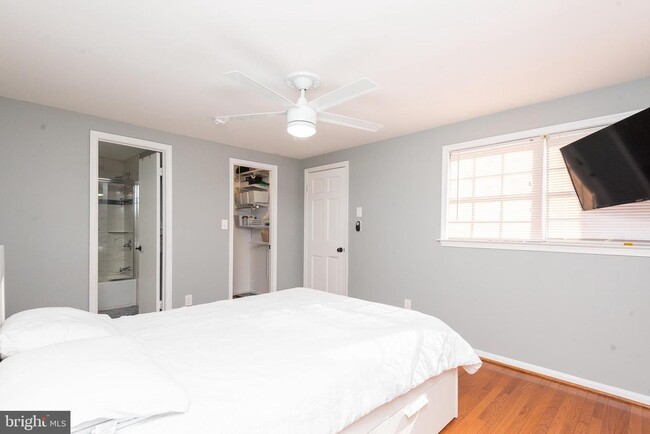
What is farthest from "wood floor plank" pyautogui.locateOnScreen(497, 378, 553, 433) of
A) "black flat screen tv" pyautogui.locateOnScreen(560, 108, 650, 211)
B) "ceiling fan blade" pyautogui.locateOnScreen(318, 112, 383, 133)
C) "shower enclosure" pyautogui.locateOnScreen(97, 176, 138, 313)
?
"shower enclosure" pyautogui.locateOnScreen(97, 176, 138, 313)

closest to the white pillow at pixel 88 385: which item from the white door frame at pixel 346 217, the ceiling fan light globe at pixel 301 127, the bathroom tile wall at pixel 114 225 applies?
the ceiling fan light globe at pixel 301 127

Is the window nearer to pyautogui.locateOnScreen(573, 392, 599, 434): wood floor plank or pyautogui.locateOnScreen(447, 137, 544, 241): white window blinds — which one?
pyautogui.locateOnScreen(447, 137, 544, 241): white window blinds

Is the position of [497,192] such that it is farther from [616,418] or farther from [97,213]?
[97,213]

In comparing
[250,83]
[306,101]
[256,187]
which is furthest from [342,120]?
[256,187]

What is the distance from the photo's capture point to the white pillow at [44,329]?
1.31 metres

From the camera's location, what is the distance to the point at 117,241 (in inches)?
200

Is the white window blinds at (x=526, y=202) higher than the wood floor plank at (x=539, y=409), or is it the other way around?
the white window blinds at (x=526, y=202)

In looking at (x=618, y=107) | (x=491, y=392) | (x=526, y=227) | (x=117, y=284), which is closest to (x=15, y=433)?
(x=491, y=392)

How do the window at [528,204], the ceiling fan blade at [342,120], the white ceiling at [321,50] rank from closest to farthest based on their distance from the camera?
the white ceiling at [321,50]
the ceiling fan blade at [342,120]
the window at [528,204]

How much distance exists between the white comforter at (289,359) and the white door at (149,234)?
1734 mm

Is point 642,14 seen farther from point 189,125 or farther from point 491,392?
point 189,125

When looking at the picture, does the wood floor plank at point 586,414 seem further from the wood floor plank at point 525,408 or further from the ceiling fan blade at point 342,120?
the ceiling fan blade at point 342,120

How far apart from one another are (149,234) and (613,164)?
434cm

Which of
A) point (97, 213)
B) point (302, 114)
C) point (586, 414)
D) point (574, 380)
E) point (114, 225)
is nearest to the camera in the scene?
point (302, 114)
